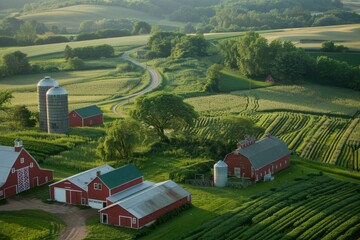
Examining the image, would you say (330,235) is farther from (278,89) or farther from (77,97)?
(77,97)

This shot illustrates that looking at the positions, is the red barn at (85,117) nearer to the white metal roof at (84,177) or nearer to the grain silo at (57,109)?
the grain silo at (57,109)

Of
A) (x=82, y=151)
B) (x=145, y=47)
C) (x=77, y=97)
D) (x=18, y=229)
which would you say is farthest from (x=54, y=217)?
(x=145, y=47)

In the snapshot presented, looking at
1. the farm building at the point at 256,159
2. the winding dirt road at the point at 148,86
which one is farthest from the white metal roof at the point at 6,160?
the winding dirt road at the point at 148,86

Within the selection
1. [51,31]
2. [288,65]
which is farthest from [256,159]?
[51,31]

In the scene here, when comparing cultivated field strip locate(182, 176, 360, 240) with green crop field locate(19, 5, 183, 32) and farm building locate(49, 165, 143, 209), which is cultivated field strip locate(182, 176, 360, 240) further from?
green crop field locate(19, 5, 183, 32)

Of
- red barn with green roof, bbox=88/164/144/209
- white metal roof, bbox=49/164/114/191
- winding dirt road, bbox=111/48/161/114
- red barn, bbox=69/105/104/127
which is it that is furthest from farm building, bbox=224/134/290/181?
winding dirt road, bbox=111/48/161/114

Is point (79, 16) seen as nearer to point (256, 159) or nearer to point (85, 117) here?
→ point (85, 117)
